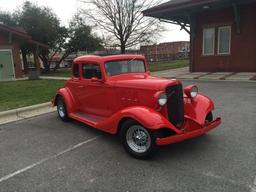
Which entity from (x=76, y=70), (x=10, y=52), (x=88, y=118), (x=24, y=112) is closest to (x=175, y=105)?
(x=88, y=118)

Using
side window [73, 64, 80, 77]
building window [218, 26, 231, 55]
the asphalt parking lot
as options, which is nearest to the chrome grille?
the asphalt parking lot

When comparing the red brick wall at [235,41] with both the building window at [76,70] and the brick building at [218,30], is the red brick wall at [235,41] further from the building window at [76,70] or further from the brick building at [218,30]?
the building window at [76,70]

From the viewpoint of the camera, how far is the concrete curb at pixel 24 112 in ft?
21.3

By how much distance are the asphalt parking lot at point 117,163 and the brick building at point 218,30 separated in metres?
9.87

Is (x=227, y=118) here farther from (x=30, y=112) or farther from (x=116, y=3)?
(x=116, y=3)

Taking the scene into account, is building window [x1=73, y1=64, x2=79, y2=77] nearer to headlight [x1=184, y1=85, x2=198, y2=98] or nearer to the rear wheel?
the rear wheel

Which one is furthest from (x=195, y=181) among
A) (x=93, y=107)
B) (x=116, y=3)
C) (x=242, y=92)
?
(x=116, y=3)

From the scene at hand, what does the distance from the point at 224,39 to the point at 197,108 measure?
11982 mm

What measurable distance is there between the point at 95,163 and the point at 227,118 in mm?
3558

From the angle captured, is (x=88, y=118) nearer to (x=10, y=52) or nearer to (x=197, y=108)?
(x=197, y=108)

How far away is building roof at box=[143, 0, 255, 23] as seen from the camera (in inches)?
501

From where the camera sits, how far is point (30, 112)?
7070mm

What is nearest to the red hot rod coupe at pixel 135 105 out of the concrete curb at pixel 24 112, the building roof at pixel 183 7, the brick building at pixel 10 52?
the concrete curb at pixel 24 112

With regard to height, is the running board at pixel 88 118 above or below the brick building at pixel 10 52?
below
